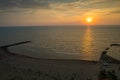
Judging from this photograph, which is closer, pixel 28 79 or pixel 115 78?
pixel 28 79

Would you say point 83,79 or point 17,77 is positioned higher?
point 17,77

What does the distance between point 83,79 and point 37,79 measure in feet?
22.7

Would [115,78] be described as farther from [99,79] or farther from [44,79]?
[44,79]

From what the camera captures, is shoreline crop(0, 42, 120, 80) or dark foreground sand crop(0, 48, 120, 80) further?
shoreline crop(0, 42, 120, 80)

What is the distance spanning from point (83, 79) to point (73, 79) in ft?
6.28

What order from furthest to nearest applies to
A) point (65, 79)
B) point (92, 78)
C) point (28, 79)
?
point (92, 78) < point (65, 79) < point (28, 79)

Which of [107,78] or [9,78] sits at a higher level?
[9,78]

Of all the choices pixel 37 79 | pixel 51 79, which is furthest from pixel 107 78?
pixel 37 79

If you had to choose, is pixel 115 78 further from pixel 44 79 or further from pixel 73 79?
pixel 44 79

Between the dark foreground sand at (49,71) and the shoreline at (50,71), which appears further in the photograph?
the shoreline at (50,71)

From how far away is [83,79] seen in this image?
79.3 feet

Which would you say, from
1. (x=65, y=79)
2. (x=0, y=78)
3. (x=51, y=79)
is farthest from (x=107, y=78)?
(x=0, y=78)

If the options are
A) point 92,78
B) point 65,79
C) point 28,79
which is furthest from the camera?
point 92,78

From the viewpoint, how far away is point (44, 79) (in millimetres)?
21328
